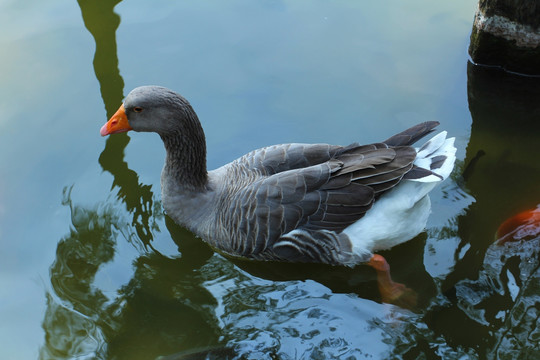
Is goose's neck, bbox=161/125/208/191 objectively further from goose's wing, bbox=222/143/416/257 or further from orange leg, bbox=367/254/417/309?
orange leg, bbox=367/254/417/309

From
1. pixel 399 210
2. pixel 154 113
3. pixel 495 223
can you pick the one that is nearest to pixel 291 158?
pixel 399 210

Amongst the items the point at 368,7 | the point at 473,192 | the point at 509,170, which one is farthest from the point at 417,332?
the point at 368,7

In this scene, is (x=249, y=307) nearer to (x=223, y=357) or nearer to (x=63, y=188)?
(x=223, y=357)

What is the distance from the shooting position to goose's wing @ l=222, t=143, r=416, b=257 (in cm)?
496

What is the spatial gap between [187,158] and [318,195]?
1230 millimetres

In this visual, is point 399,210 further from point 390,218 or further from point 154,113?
point 154,113

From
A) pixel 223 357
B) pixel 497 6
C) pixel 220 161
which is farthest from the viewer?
pixel 497 6

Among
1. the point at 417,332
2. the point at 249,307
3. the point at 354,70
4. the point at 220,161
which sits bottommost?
the point at 417,332

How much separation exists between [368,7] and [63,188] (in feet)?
15.6

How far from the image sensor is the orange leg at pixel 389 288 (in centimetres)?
496

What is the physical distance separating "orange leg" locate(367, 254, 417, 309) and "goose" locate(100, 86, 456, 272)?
1 centimetres

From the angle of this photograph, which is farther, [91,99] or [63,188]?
[91,99]

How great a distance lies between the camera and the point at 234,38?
7.79 m

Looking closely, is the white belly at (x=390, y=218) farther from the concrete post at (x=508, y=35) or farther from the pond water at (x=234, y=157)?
the concrete post at (x=508, y=35)
